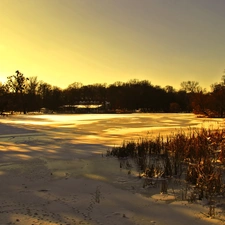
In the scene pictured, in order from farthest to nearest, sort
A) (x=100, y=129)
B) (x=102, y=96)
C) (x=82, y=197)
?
(x=102, y=96) < (x=100, y=129) < (x=82, y=197)

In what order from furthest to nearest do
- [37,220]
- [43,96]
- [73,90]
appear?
1. [73,90]
2. [43,96]
3. [37,220]

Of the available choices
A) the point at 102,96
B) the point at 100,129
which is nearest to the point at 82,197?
the point at 100,129

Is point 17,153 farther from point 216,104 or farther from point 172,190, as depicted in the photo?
point 216,104

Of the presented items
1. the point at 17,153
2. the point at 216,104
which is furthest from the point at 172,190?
the point at 216,104

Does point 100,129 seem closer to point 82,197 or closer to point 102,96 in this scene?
point 82,197

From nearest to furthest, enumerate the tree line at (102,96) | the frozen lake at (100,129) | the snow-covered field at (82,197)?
the snow-covered field at (82,197) → the frozen lake at (100,129) → the tree line at (102,96)

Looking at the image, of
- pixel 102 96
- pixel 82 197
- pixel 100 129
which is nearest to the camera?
pixel 82 197

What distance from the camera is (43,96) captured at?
7850cm

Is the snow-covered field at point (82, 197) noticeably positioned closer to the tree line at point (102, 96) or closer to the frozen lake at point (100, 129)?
the frozen lake at point (100, 129)

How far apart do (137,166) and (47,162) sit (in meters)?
2.49

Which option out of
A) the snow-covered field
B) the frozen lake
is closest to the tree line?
the frozen lake

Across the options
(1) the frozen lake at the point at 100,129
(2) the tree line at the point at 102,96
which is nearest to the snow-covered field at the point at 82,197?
(1) the frozen lake at the point at 100,129

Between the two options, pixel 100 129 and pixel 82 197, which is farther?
pixel 100 129

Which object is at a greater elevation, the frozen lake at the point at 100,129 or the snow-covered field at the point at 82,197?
the frozen lake at the point at 100,129
